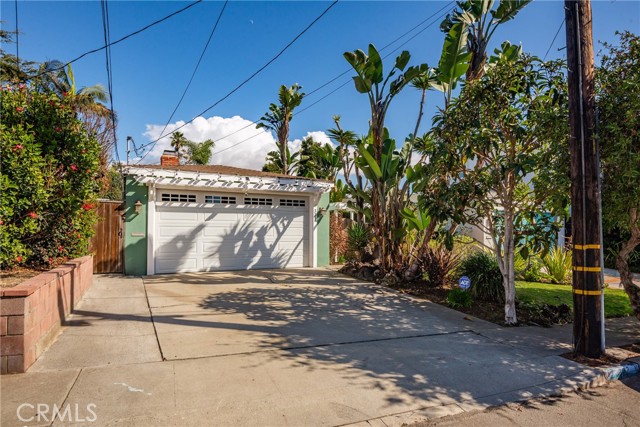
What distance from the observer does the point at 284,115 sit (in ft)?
66.8

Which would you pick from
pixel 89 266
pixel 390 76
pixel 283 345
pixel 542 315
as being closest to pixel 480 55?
pixel 390 76

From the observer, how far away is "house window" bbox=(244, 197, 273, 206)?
12148mm

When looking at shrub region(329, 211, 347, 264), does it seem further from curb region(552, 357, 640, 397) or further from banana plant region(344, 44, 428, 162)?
curb region(552, 357, 640, 397)

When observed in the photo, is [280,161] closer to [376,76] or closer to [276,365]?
[376,76]

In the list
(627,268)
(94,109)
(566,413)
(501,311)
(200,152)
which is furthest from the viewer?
(200,152)

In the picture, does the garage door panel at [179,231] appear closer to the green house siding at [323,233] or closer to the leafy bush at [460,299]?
the green house siding at [323,233]

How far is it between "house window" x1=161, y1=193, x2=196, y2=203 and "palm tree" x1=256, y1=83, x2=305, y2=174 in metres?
9.60

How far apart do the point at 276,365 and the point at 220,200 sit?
8.07 metres

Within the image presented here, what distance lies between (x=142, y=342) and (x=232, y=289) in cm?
381

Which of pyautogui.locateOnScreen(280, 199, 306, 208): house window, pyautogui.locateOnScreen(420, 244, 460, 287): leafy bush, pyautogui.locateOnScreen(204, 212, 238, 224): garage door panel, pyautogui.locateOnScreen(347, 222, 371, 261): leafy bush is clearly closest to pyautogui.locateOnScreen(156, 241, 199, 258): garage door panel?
pyautogui.locateOnScreen(204, 212, 238, 224): garage door panel

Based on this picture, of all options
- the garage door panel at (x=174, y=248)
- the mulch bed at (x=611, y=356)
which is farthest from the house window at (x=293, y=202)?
the mulch bed at (x=611, y=356)

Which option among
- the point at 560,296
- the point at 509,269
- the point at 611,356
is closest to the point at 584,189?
the point at 509,269

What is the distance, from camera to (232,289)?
8.86 meters

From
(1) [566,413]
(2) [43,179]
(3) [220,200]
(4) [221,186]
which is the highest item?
(4) [221,186]
